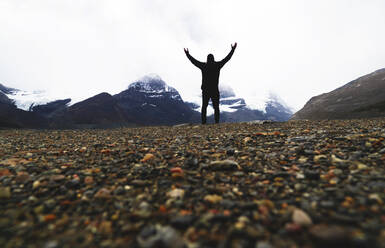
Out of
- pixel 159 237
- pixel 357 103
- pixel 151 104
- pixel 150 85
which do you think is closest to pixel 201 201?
pixel 159 237

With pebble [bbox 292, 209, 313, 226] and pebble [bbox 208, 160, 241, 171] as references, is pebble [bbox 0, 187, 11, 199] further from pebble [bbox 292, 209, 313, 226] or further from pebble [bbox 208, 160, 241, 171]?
pebble [bbox 292, 209, 313, 226]

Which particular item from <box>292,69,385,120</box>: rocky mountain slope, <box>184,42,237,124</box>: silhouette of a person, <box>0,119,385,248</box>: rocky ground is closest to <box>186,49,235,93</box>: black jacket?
<box>184,42,237,124</box>: silhouette of a person

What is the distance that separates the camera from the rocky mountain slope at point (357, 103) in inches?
764

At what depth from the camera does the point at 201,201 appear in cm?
206

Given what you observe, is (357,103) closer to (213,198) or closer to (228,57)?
(228,57)

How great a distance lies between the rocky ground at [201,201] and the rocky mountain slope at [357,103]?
2149cm

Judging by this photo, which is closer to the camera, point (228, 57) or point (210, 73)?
point (228, 57)

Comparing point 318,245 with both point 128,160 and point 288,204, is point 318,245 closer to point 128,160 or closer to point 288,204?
point 288,204

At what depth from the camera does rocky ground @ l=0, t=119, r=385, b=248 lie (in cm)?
146

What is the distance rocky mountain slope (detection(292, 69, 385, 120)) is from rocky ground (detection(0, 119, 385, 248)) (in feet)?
70.5

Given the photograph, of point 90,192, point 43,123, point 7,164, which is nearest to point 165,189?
point 90,192

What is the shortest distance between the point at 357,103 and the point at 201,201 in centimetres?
2789

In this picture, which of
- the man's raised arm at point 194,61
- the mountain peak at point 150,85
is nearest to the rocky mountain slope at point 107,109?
the mountain peak at point 150,85

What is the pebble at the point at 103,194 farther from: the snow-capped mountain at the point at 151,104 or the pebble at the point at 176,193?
the snow-capped mountain at the point at 151,104
